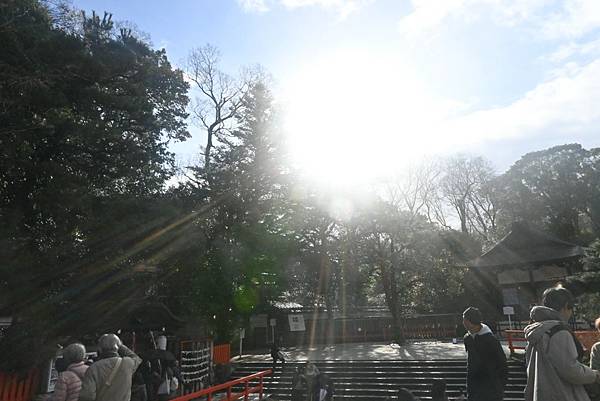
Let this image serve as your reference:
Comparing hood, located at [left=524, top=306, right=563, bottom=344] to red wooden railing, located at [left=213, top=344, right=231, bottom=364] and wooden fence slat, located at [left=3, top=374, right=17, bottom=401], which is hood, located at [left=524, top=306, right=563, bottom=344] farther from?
red wooden railing, located at [left=213, top=344, right=231, bottom=364]

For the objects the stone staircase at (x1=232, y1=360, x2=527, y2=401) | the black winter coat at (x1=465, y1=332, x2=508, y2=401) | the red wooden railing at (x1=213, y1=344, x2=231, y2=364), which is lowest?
the stone staircase at (x1=232, y1=360, x2=527, y2=401)

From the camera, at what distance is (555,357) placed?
270 cm

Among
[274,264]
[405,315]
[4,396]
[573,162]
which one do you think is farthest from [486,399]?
[573,162]

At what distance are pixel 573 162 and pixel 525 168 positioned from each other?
139 inches

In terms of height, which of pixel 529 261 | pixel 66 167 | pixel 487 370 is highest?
pixel 66 167

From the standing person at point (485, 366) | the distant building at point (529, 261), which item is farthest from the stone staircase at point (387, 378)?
the standing person at point (485, 366)

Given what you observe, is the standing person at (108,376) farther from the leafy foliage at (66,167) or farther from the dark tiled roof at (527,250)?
the dark tiled roof at (527,250)

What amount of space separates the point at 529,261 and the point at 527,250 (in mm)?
652

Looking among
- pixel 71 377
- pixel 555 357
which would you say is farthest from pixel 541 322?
pixel 71 377

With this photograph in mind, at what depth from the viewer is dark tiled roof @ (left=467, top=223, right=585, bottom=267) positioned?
15441 millimetres

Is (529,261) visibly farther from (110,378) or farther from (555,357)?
(110,378)

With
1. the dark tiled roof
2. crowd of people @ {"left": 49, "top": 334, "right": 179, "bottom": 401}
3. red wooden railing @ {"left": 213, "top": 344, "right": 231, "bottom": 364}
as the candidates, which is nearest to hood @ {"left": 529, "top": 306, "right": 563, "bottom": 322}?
crowd of people @ {"left": 49, "top": 334, "right": 179, "bottom": 401}

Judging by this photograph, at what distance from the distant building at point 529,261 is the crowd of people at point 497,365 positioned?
43.6 feet

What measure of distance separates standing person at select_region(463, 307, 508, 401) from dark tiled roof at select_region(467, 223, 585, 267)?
13661 millimetres
